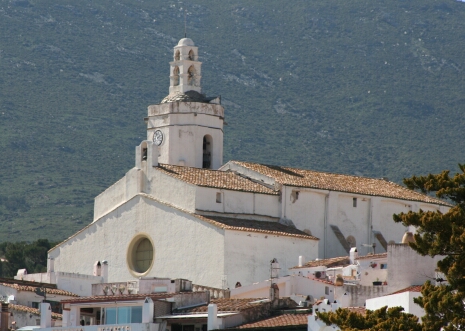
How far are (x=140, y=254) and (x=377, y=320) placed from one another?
2682 centimetres

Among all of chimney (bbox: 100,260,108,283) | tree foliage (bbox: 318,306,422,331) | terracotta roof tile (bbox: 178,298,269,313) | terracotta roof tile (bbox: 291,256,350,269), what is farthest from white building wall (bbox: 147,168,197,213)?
tree foliage (bbox: 318,306,422,331)

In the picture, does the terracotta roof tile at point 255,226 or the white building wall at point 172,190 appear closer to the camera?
the terracotta roof tile at point 255,226

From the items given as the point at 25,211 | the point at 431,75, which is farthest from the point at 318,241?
the point at 431,75

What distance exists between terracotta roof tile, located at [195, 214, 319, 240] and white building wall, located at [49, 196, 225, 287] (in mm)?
380

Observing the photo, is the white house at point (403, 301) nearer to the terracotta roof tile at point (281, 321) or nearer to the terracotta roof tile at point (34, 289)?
the terracotta roof tile at point (281, 321)

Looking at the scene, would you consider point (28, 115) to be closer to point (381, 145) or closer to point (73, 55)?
point (73, 55)

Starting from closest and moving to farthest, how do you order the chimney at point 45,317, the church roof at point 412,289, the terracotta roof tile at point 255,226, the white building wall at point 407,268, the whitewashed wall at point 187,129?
the church roof at point 412,289, the white building wall at point 407,268, the chimney at point 45,317, the terracotta roof tile at point 255,226, the whitewashed wall at point 187,129

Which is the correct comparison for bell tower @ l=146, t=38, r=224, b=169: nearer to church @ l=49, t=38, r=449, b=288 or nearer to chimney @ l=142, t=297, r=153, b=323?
church @ l=49, t=38, r=449, b=288

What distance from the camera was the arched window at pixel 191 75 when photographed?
59625 mm

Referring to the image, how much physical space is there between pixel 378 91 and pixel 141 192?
3588 inches

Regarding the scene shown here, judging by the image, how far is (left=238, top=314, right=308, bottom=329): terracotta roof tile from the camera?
32875 mm

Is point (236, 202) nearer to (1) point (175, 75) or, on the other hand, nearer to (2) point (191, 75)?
(2) point (191, 75)

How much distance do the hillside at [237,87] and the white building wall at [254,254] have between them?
51.0 metres

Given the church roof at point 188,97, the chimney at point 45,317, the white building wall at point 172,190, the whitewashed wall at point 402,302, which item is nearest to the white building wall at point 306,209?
the white building wall at point 172,190
